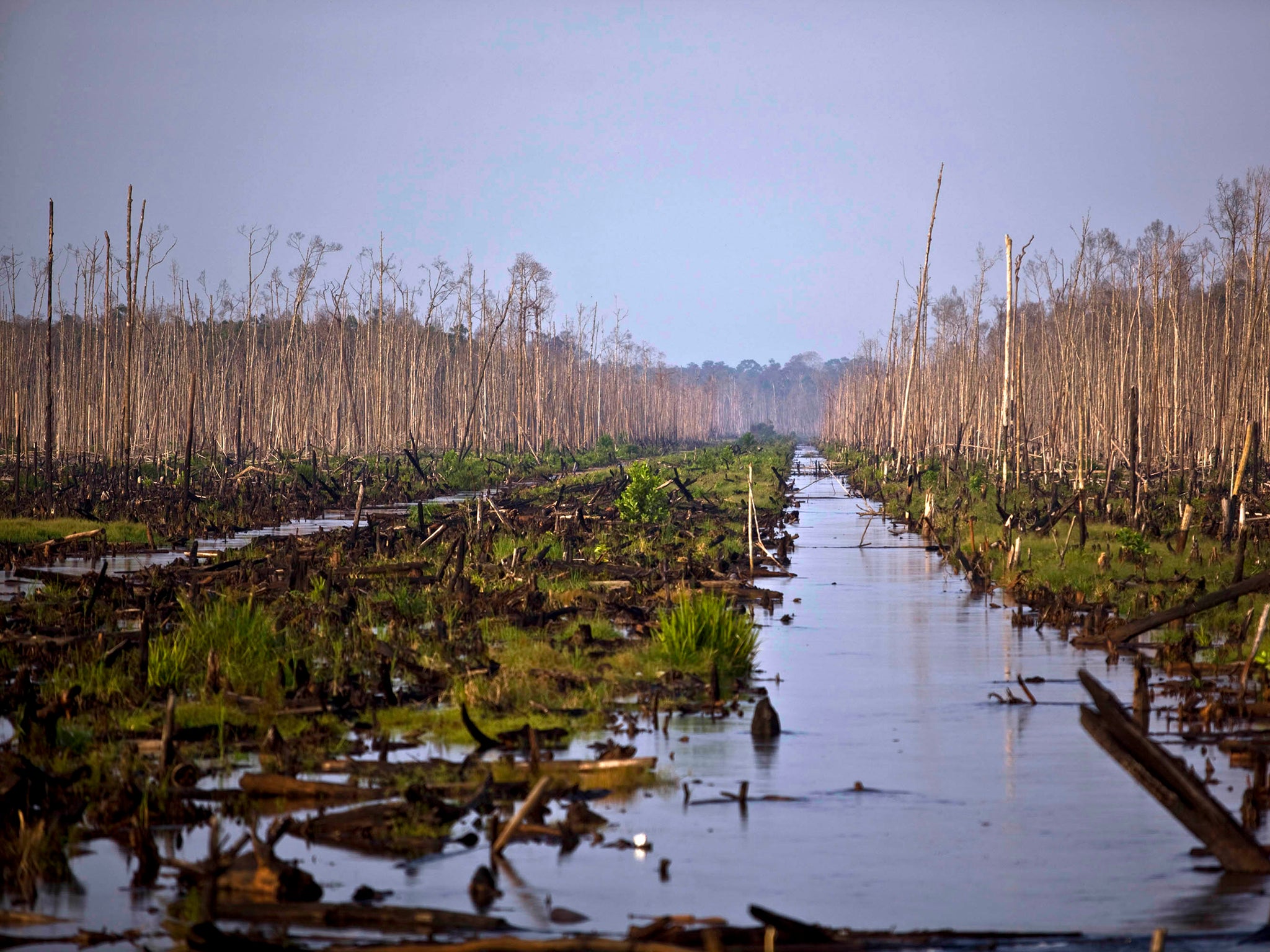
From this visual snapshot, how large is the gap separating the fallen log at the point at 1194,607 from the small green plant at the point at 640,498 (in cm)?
1129

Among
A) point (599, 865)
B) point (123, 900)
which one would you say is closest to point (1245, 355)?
point (599, 865)

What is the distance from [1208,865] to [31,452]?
151ft

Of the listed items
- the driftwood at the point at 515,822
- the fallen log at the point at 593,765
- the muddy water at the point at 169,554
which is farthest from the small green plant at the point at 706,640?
the muddy water at the point at 169,554

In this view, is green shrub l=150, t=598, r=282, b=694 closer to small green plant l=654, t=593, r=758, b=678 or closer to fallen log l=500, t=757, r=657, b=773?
fallen log l=500, t=757, r=657, b=773

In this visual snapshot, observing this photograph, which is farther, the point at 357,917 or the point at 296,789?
the point at 296,789

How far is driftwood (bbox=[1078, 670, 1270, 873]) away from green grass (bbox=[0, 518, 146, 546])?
19.0 metres

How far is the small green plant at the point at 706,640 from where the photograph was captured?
11203 mm

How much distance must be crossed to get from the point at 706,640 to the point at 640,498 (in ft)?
37.9

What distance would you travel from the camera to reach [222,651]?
10.6 m

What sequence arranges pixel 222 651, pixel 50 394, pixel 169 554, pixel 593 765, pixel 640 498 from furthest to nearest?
pixel 50 394, pixel 640 498, pixel 169 554, pixel 222 651, pixel 593 765

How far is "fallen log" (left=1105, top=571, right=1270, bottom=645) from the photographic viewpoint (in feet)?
28.3

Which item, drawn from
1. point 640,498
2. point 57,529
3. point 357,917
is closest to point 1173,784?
point 357,917

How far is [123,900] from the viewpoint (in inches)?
227

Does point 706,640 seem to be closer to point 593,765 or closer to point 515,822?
point 593,765
